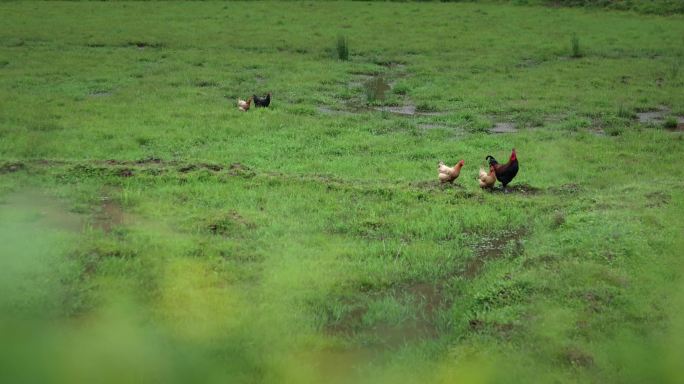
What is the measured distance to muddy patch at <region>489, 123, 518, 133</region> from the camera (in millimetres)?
15149

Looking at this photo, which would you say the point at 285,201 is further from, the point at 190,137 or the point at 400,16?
the point at 400,16

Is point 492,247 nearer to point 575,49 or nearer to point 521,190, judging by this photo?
point 521,190

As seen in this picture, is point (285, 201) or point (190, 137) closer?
point (285, 201)

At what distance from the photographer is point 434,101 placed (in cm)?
1750

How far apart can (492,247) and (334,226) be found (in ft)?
6.15

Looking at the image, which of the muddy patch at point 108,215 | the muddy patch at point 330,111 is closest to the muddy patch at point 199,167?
the muddy patch at point 108,215

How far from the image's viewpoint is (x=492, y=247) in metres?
8.65

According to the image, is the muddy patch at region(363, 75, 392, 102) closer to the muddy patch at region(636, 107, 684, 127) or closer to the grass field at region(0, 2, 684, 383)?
the grass field at region(0, 2, 684, 383)

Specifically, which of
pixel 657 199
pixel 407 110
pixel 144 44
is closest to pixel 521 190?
pixel 657 199

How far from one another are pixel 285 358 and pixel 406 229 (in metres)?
3.39

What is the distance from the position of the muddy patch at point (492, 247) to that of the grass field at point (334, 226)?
37 millimetres

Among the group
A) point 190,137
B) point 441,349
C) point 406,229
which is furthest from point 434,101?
point 441,349

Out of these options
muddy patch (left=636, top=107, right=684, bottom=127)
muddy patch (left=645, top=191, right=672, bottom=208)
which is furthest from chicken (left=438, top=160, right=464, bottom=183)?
muddy patch (left=636, top=107, right=684, bottom=127)

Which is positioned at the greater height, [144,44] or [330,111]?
[144,44]
